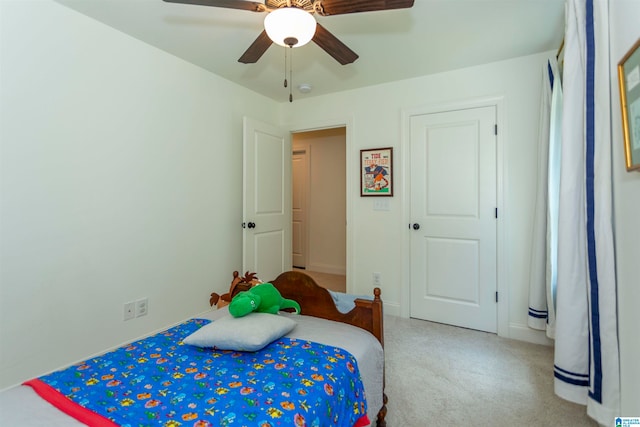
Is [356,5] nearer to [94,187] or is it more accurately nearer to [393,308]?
[94,187]

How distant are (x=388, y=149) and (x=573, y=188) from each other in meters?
1.93

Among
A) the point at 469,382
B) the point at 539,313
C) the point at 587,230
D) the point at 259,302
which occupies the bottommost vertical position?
the point at 469,382

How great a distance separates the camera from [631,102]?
0.95 metres

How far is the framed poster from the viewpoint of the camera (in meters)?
3.14

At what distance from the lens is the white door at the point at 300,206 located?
17.9ft

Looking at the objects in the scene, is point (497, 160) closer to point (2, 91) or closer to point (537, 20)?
point (537, 20)

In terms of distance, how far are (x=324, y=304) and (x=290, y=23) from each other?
1.40m

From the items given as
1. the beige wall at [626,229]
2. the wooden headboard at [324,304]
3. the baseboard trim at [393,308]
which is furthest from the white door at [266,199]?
the beige wall at [626,229]

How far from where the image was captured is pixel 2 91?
1707 millimetres

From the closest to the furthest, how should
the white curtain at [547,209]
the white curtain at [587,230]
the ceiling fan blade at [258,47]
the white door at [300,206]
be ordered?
1. the white curtain at [587,230]
2. the ceiling fan blade at [258,47]
3. the white curtain at [547,209]
4. the white door at [300,206]

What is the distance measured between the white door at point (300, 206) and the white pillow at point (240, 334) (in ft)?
13.6

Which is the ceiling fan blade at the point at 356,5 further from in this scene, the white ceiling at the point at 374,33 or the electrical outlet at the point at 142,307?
the electrical outlet at the point at 142,307

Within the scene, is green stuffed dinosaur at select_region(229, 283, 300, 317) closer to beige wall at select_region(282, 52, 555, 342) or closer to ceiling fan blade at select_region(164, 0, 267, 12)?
ceiling fan blade at select_region(164, 0, 267, 12)

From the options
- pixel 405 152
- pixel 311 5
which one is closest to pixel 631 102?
pixel 311 5
